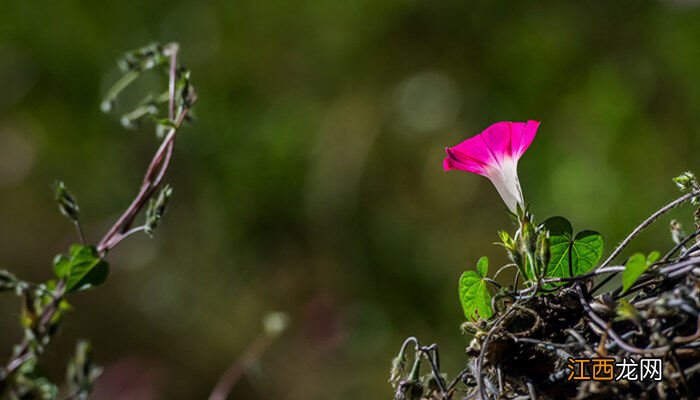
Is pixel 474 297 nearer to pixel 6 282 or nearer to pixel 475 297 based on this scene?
pixel 475 297

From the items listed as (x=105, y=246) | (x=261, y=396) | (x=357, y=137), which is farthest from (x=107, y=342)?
(x=105, y=246)

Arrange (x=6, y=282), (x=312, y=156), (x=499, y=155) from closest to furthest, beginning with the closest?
(x=6, y=282) < (x=499, y=155) < (x=312, y=156)

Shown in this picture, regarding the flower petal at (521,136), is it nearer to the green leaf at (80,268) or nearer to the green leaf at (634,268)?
the green leaf at (634,268)

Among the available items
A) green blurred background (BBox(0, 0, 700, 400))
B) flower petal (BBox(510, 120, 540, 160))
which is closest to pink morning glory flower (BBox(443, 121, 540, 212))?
flower petal (BBox(510, 120, 540, 160))

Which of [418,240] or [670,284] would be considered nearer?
[670,284]

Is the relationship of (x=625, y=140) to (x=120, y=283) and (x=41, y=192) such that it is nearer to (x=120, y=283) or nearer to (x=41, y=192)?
(x=120, y=283)

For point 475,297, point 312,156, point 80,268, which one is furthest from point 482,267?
point 312,156

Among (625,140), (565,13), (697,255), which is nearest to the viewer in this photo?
(697,255)
